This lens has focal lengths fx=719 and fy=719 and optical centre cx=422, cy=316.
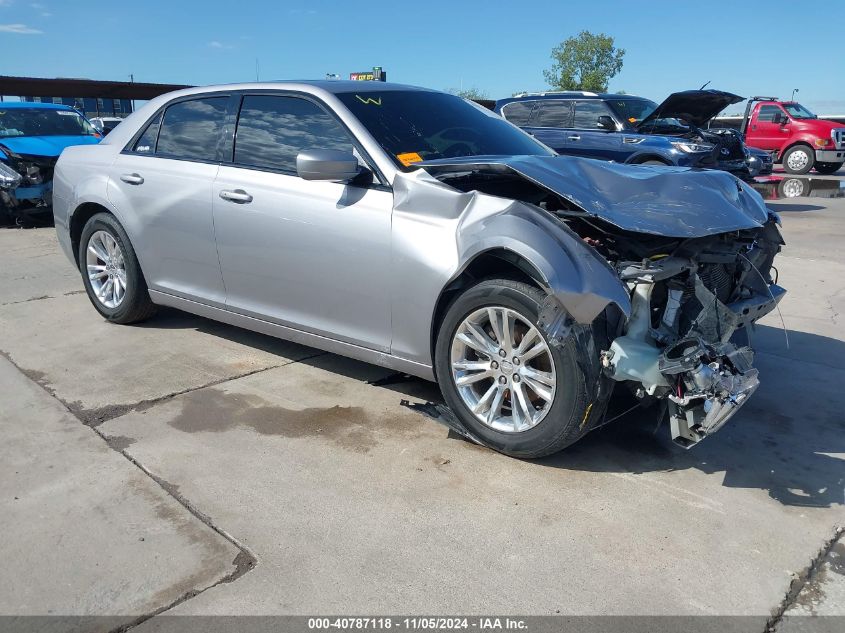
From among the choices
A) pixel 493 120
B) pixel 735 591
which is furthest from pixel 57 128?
pixel 735 591

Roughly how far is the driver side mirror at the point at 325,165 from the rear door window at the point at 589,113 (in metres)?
9.94

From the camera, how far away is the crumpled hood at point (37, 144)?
10305mm

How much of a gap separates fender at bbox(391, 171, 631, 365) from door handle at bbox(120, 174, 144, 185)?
2.22 meters

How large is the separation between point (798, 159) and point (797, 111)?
1.39 m

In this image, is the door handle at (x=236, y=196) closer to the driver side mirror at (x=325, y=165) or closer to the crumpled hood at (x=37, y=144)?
the driver side mirror at (x=325, y=165)

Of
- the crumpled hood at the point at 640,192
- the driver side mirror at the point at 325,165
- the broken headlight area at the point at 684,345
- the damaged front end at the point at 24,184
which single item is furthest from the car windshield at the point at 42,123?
the broken headlight area at the point at 684,345

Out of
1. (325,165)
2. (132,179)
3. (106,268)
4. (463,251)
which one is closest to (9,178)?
(106,268)

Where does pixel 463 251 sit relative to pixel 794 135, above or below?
below

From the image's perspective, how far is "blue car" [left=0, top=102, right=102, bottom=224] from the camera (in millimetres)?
10172

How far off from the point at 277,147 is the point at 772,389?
11.0ft

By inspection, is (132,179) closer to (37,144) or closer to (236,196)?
(236,196)

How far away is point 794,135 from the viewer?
66.1ft

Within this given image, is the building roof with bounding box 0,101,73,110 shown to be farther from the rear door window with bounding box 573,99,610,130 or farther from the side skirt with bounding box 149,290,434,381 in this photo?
the rear door window with bounding box 573,99,610,130

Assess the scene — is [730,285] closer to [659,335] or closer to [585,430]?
[659,335]
